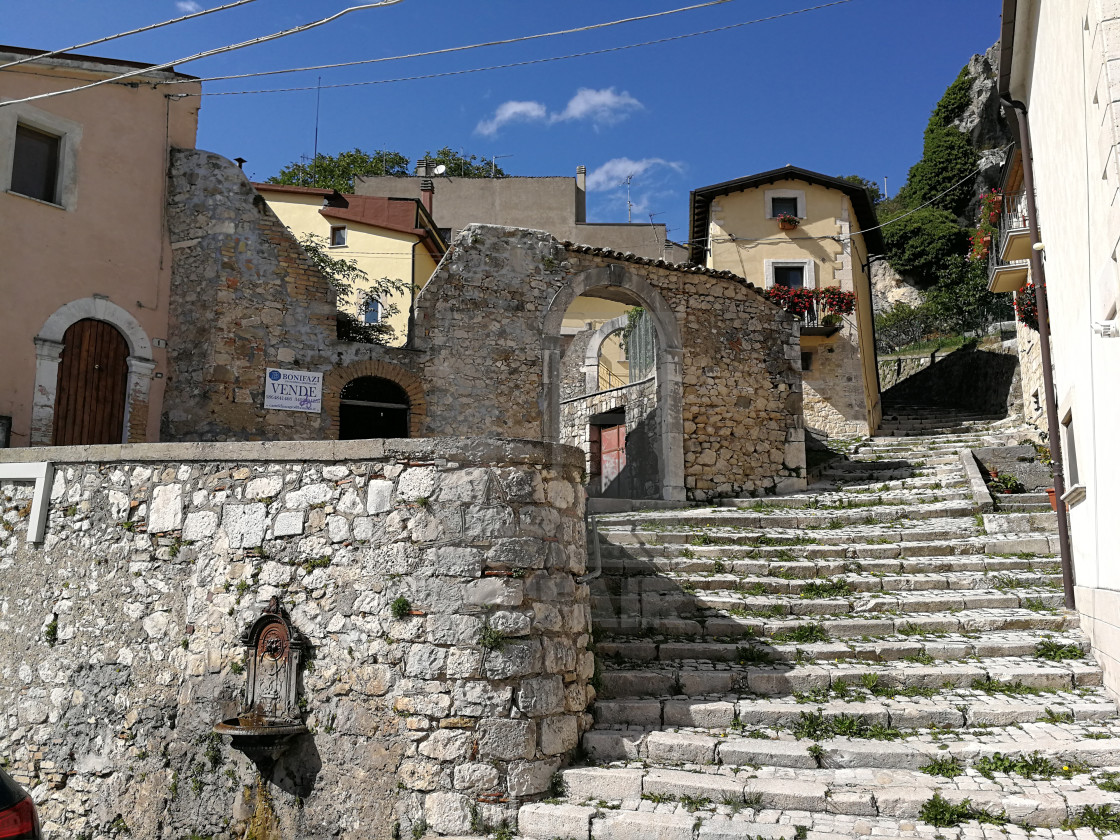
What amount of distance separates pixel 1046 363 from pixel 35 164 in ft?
38.3

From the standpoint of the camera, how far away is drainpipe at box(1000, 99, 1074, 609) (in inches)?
300

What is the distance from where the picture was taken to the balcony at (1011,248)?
41.9ft

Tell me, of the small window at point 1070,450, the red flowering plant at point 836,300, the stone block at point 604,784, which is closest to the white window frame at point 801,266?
the red flowering plant at point 836,300

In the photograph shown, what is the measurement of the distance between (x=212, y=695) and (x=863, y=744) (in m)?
4.27

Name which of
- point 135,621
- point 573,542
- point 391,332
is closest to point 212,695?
point 135,621

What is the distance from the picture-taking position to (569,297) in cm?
1267

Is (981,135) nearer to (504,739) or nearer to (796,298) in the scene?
(796,298)

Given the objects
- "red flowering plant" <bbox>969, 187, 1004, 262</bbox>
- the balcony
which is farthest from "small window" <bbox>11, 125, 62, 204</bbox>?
"red flowering plant" <bbox>969, 187, 1004, 262</bbox>

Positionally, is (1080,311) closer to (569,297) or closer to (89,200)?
(569,297)

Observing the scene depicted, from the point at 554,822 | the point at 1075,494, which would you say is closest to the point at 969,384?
the point at 1075,494

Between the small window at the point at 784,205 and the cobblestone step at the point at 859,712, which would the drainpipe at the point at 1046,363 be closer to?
the cobblestone step at the point at 859,712

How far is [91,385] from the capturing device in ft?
34.8

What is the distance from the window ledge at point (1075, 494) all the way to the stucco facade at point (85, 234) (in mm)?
10397

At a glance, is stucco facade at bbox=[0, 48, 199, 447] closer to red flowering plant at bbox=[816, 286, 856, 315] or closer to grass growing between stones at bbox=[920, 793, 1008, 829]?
grass growing between stones at bbox=[920, 793, 1008, 829]
